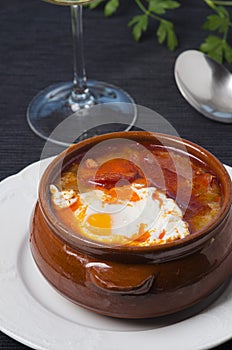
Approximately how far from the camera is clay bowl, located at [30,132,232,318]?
124cm

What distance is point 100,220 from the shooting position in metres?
1.29

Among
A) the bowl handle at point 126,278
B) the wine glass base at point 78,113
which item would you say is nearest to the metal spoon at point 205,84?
the wine glass base at point 78,113

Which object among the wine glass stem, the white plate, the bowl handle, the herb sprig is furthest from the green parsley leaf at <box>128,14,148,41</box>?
the bowl handle

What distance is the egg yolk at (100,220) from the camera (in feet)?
4.19

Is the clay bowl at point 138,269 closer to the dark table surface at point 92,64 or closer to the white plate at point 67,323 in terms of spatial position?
the white plate at point 67,323

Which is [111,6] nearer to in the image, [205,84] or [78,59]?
[78,59]

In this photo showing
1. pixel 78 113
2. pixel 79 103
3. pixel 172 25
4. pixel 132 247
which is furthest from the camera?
pixel 172 25

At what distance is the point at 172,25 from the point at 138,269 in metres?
1.29

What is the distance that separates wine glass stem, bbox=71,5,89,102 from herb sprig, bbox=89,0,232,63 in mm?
269

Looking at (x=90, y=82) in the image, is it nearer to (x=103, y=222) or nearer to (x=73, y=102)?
(x=73, y=102)

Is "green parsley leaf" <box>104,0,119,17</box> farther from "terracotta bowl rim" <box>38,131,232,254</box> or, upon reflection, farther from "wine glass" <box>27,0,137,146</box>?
"terracotta bowl rim" <box>38,131,232,254</box>

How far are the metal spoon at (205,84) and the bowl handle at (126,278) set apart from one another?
87cm

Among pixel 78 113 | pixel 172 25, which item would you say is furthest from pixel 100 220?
pixel 172 25

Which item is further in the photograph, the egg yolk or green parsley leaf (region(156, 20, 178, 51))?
green parsley leaf (region(156, 20, 178, 51))
